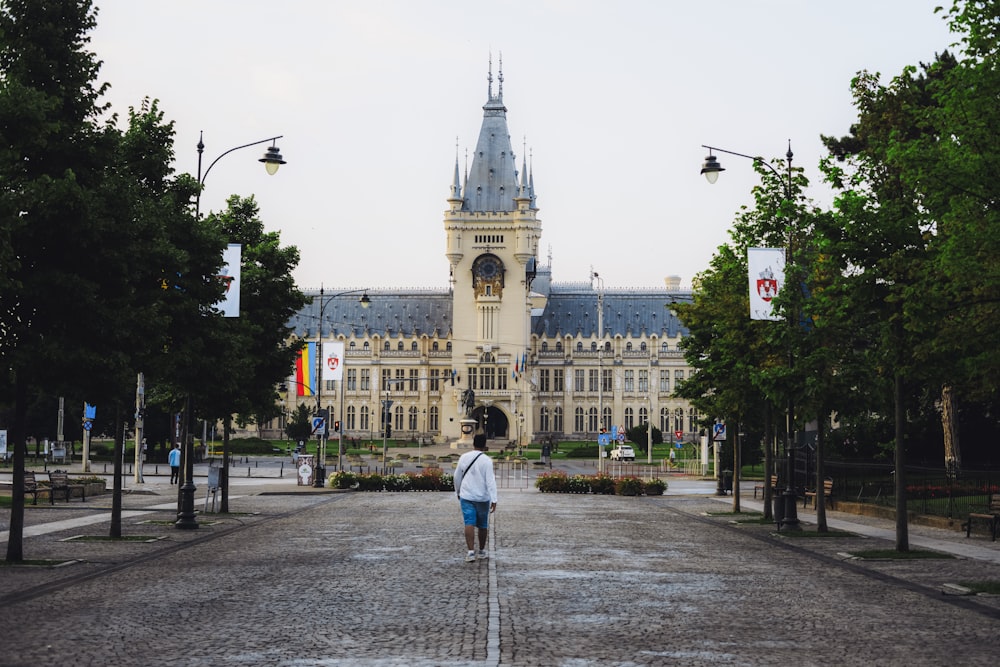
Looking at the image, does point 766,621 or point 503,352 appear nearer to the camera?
point 766,621

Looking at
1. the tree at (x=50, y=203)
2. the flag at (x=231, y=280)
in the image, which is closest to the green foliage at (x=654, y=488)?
the flag at (x=231, y=280)

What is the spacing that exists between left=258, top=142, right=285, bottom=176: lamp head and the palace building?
11170cm

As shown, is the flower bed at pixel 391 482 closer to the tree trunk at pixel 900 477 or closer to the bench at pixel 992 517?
the bench at pixel 992 517

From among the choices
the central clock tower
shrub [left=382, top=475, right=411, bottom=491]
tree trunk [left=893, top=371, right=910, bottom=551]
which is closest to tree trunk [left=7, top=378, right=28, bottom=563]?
tree trunk [left=893, top=371, right=910, bottom=551]

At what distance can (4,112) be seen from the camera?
19.6 m

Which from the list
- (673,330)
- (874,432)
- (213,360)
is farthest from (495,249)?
(213,360)

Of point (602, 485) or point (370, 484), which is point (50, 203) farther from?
point (602, 485)

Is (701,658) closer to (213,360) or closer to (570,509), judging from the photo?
(213,360)

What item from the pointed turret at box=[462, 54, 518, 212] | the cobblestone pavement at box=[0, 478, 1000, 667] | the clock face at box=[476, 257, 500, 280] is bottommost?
the cobblestone pavement at box=[0, 478, 1000, 667]

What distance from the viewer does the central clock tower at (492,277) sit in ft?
521

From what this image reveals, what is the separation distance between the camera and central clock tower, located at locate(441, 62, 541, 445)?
521ft

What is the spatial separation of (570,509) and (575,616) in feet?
90.1

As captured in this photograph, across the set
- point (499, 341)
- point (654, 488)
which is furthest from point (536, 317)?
point (654, 488)

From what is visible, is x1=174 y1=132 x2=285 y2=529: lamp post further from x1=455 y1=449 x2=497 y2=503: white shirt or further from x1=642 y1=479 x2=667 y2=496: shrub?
x1=642 y1=479 x2=667 y2=496: shrub
